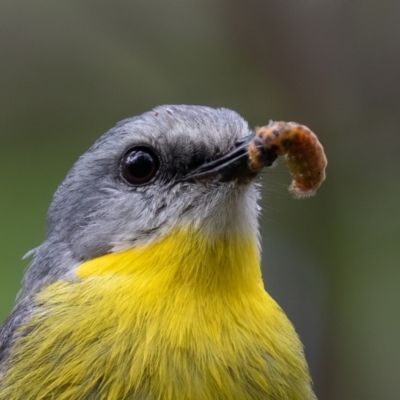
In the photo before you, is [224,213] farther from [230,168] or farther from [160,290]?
[160,290]

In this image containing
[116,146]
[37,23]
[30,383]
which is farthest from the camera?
[37,23]

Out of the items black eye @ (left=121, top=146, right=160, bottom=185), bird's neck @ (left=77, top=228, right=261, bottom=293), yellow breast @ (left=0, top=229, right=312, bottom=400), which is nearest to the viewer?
yellow breast @ (left=0, top=229, right=312, bottom=400)

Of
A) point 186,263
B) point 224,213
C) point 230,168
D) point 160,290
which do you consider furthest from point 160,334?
point 230,168

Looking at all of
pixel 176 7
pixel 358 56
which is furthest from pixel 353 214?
pixel 176 7

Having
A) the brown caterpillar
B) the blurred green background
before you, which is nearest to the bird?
the brown caterpillar

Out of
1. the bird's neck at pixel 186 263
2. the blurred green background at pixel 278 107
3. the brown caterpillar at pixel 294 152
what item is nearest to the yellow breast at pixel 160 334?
the bird's neck at pixel 186 263

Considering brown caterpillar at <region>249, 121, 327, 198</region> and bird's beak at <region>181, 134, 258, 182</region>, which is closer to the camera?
brown caterpillar at <region>249, 121, 327, 198</region>

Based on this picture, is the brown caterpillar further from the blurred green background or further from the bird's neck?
the blurred green background

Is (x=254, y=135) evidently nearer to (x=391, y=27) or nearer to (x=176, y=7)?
(x=391, y=27)
